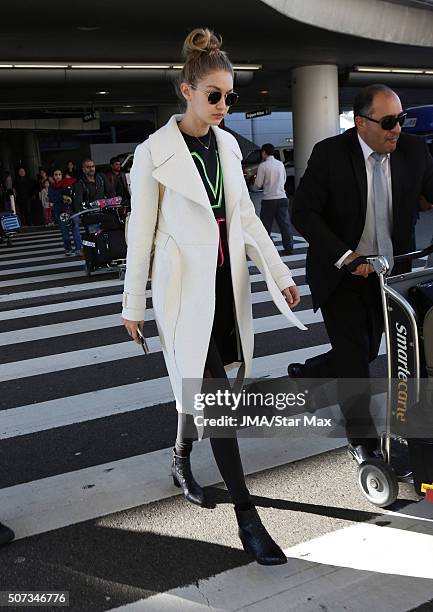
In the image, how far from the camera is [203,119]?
2.91m

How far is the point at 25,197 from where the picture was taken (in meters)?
23.0

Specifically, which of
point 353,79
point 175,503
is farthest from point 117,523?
point 353,79

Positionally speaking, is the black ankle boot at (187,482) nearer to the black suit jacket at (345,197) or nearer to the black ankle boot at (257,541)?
the black ankle boot at (257,541)

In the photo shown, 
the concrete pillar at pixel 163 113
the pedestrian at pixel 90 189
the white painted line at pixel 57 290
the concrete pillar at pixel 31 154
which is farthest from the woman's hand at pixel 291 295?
the concrete pillar at pixel 31 154

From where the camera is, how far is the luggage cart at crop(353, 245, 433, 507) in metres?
2.97

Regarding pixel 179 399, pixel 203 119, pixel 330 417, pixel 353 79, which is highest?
pixel 353 79

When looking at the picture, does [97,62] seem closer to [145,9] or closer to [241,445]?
[145,9]

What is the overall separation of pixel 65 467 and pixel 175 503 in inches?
33.2

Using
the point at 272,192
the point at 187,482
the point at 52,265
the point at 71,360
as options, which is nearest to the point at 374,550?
the point at 187,482

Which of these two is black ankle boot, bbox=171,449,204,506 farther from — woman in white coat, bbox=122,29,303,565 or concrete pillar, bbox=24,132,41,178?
concrete pillar, bbox=24,132,41,178

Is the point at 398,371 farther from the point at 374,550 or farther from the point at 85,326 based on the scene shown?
the point at 85,326

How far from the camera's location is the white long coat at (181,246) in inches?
115

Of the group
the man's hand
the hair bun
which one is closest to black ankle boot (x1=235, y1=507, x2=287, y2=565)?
the man's hand

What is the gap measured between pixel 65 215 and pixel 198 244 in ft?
35.0
